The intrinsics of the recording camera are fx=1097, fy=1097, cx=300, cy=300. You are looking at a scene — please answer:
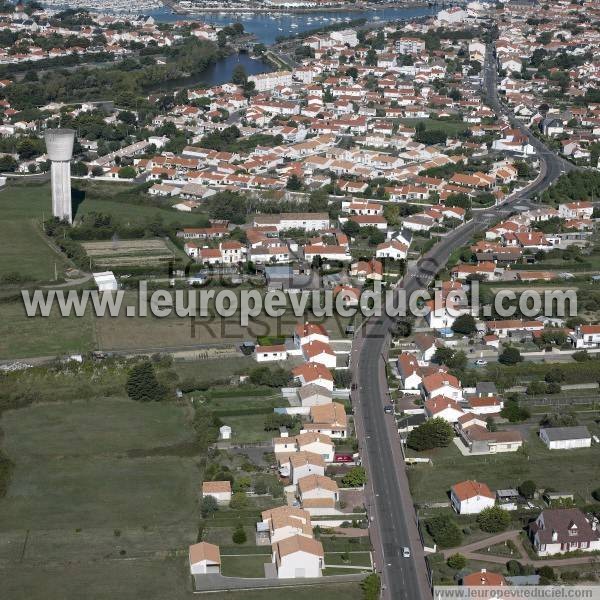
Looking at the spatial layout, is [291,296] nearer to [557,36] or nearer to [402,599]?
[402,599]

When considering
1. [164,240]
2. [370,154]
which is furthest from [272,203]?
[370,154]

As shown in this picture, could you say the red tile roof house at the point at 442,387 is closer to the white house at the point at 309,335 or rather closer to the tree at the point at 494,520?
the white house at the point at 309,335

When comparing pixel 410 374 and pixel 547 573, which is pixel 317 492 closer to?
pixel 547 573

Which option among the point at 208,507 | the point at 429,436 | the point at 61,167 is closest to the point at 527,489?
the point at 429,436

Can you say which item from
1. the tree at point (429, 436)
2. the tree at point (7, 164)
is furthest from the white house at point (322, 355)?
the tree at point (7, 164)

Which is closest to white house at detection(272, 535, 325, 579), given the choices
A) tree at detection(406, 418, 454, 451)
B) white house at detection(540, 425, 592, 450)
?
tree at detection(406, 418, 454, 451)
